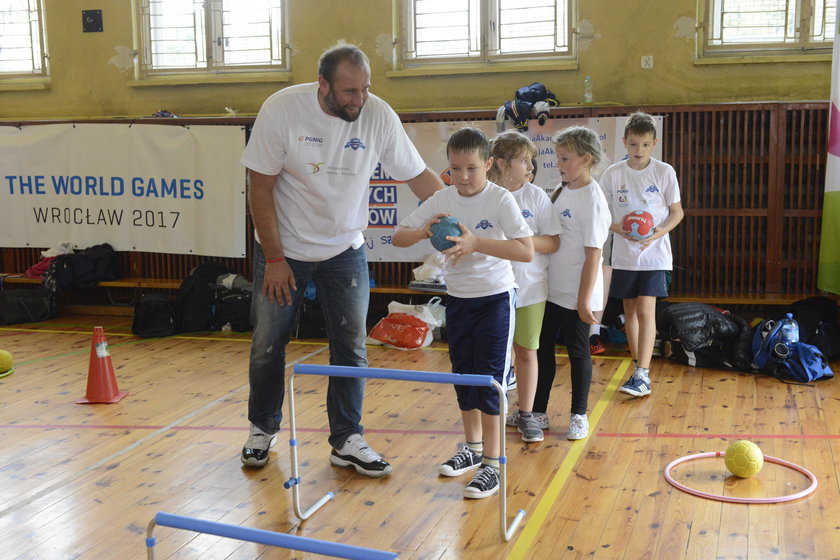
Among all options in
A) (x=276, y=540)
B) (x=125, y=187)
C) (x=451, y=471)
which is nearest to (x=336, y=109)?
(x=451, y=471)

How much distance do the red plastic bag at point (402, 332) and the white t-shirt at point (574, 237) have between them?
112 inches

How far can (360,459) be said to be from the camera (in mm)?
3957

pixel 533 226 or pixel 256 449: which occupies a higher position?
pixel 533 226

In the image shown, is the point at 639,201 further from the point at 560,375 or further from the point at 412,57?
the point at 412,57

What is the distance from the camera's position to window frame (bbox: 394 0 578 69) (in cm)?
812

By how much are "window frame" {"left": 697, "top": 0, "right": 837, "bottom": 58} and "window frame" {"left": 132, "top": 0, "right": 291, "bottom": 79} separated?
4228 mm

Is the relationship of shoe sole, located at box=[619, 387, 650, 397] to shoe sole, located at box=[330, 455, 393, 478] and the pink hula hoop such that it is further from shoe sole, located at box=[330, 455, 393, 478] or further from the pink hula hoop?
shoe sole, located at box=[330, 455, 393, 478]

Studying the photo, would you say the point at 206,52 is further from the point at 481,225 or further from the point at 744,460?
the point at 744,460

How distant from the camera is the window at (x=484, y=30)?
8.25 metres

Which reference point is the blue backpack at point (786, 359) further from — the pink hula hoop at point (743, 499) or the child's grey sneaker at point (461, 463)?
the child's grey sneaker at point (461, 463)

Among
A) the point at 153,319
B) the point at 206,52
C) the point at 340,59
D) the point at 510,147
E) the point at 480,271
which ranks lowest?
the point at 153,319

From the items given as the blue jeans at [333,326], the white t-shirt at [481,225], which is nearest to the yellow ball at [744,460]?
the white t-shirt at [481,225]

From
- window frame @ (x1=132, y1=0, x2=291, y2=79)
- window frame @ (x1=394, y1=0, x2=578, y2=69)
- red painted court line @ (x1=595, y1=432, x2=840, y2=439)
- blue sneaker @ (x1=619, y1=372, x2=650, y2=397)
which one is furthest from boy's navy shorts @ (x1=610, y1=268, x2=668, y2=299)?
window frame @ (x1=132, y1=0, x2=291, y2=79)

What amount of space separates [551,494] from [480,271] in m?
1.03
